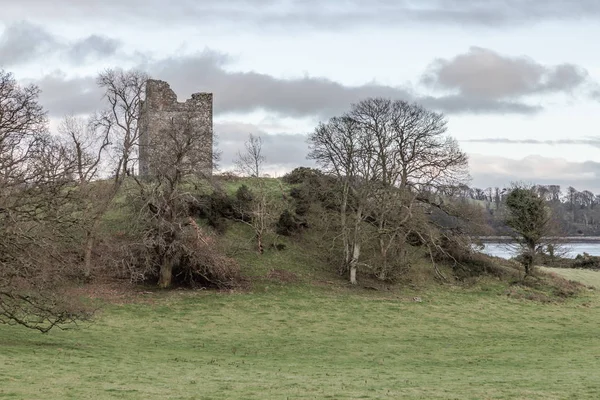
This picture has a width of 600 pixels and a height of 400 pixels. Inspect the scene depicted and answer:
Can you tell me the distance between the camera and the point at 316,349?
2986 centimetres

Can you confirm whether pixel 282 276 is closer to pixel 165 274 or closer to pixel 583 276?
pixel 165 274

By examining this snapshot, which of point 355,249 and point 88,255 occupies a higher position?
point 355,249

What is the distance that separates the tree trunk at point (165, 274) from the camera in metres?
43.4

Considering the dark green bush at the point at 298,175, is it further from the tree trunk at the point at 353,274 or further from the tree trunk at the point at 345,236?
the tree trunk at the point at 353,274

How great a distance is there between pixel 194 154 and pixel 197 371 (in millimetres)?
24032

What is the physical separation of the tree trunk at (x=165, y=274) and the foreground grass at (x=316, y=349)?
7.68 feet

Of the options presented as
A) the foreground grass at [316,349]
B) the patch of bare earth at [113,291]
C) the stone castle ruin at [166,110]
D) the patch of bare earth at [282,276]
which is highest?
the stone castle ruin at [166,110]

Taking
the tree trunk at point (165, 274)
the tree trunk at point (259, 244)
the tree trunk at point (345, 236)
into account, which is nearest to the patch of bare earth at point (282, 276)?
the tree trunk at point (259, 244)

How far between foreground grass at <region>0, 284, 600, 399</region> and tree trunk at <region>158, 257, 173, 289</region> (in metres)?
2.34

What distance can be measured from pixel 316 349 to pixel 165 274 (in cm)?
1652

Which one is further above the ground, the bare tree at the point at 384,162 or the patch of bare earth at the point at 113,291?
the bare tree at the point at 384,162

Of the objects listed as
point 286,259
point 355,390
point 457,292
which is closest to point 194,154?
point 286,259

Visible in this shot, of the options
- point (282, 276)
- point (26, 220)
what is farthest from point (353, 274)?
point (26, 220)

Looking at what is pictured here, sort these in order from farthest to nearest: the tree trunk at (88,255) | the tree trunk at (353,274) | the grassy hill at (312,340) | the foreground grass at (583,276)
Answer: the foreground grass at (583,276) < the tree trunk at (353,274) < the tree trunk at (88,255) < the grassy hill at (312,340)
